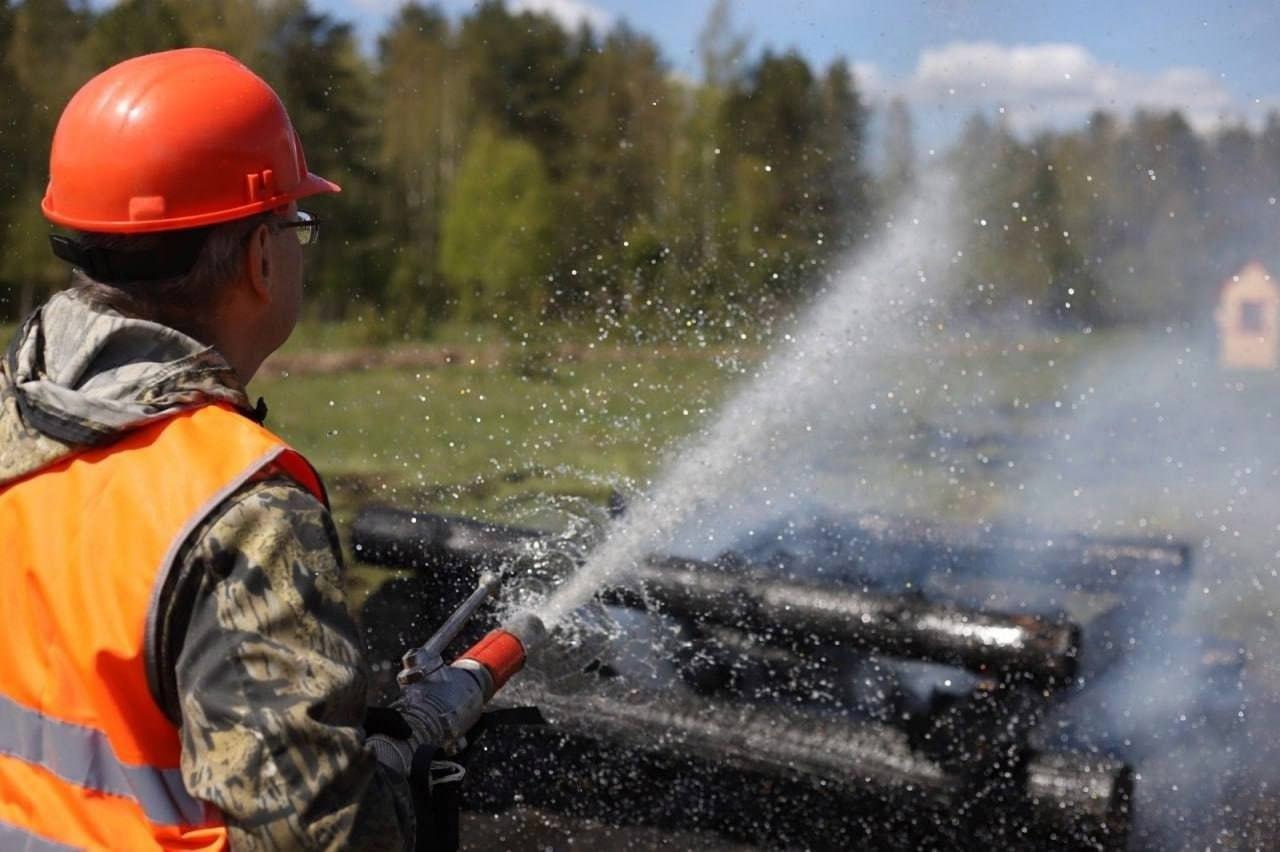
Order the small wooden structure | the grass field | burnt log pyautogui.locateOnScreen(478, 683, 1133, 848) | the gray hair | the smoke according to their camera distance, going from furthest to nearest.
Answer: the small wooden structure < the grass field < the smoke < burnt log pyautogui.locateOnScreen(478, 683, 1133, 848) < the gray hair

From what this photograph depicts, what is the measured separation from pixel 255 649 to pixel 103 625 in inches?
7.0

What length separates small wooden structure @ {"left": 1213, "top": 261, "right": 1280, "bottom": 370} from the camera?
41.1 feet

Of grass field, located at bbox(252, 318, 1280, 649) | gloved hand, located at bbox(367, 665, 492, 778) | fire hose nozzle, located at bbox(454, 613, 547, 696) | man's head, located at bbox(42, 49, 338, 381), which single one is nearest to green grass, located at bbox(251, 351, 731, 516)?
grass field, located at bbox(252, 318, 1280, 649)

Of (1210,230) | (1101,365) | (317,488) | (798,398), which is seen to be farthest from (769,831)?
(1210,230)

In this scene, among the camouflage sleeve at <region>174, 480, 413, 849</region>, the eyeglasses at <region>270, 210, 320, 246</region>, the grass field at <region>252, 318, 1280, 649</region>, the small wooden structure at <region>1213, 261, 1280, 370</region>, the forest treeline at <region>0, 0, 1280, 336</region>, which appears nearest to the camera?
the camouflage sleeve at <region>174, 480, 413, 849</region>

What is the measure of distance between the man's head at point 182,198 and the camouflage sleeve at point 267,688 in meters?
0.32

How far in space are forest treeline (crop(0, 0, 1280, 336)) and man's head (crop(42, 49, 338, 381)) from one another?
1096cm

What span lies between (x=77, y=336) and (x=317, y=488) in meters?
0.34

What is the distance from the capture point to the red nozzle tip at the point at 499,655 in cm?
205

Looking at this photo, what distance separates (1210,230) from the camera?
14055 mm

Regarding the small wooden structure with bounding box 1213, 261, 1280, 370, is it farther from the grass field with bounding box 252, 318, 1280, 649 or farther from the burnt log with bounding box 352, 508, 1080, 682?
the burnt log with bounding box 352, 508, 1080, 682

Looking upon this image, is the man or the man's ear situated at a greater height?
the man's ear

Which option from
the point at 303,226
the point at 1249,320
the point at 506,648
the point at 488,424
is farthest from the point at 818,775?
the point at 1249,320

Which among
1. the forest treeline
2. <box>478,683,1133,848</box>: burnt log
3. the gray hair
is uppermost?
the forest treeline
